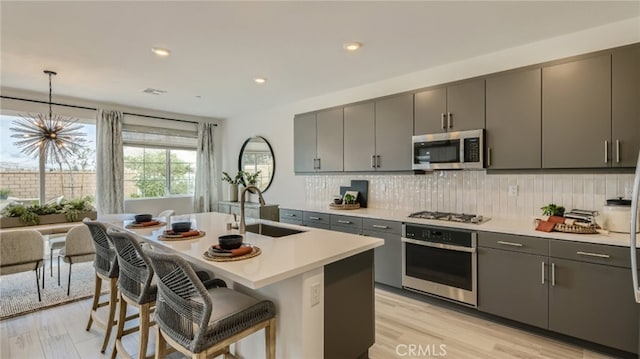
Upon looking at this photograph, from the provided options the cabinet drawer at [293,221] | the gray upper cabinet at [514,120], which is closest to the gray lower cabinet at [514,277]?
the gray upper cabinet at [514,120]

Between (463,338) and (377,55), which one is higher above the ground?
(377,55)

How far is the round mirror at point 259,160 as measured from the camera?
18.4ft

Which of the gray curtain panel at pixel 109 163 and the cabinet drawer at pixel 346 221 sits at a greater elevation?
the gray curtain panel at pixel 109 163

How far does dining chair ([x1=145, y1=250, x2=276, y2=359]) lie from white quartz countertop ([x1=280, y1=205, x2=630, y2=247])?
77.6 inches

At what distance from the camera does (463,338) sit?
8.30 feet

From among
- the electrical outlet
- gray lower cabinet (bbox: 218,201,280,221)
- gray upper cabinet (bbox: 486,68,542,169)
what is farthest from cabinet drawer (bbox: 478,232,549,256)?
gray lower cabinet (bbox: 218,201,280,221)

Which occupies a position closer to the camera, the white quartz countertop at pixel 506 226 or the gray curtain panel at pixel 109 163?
the white quartz countertop at pixel 506 226

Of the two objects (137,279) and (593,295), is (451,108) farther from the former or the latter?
(137,279)

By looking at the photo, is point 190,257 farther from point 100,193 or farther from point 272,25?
point 100,193

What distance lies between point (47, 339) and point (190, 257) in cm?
198

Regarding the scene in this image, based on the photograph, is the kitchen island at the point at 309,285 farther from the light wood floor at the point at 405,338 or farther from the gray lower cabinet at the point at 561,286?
the gray lower cabinet at the point at 561,286

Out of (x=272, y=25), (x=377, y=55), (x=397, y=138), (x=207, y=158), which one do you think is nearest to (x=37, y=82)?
(x=207, y=158)

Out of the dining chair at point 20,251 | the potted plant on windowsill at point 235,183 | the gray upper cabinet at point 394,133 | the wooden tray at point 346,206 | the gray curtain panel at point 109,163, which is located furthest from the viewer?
the potted plant on windowsill at point 235,183

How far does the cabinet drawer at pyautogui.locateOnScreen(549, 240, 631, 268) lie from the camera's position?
2115 millimetres
